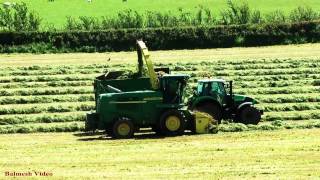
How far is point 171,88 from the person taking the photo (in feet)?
95.1

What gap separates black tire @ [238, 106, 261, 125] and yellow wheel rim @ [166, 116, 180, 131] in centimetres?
268

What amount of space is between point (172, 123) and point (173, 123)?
3 cm

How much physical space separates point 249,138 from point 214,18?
28.5 meters

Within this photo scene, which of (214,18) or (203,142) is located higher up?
(214,18)

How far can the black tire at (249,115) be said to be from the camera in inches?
1181

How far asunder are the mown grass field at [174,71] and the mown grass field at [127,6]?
11115mm

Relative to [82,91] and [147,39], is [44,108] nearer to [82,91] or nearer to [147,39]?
[82,91]

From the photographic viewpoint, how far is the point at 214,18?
54906 millimetres

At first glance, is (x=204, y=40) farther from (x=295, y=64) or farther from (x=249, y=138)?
(x=249, y=138)

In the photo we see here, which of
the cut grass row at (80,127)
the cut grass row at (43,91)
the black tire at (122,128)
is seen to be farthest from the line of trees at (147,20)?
the black tire at (122,128)

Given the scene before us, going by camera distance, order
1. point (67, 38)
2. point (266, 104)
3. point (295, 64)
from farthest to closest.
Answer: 1. point (67, 38)
2. point (295, 64)
3. point (266, 104)

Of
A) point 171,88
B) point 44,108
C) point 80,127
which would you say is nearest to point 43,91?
point 44,108

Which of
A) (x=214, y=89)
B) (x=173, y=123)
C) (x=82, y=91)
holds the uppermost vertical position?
(x=214, y=89)

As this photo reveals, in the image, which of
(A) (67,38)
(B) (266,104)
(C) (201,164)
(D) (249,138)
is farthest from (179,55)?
(C) (201,164)
